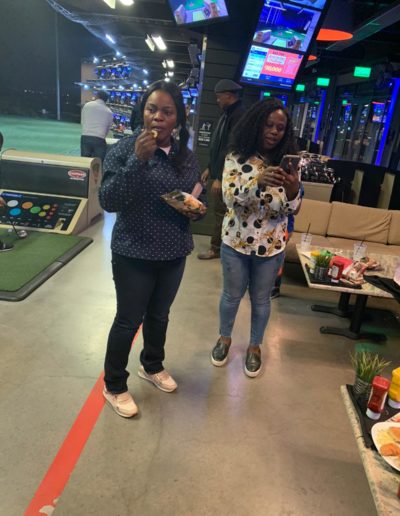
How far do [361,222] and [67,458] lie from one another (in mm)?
4098

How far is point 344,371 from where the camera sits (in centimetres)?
288

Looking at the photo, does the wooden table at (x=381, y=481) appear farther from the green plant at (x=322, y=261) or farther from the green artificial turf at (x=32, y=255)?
the green artificial turf at (x=32, y=255)

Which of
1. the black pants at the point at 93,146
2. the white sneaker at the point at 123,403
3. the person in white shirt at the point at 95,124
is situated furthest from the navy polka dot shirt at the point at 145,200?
the black pants at the point at 93,146

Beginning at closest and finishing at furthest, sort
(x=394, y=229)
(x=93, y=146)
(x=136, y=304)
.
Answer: (x=136, y=304), (x=394, y=229), (x=93, y=146)

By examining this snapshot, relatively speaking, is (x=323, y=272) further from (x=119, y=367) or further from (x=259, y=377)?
(x=119, y=367)

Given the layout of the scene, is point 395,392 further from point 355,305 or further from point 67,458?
point 355,305

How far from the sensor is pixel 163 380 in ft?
8.09

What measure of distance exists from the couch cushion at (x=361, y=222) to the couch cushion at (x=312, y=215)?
3.8 inches

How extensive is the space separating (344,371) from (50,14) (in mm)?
10947

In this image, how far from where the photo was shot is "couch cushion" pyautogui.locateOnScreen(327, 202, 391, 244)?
4777 millimetres

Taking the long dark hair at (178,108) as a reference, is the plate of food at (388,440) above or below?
below

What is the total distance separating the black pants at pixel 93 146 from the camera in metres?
6.68

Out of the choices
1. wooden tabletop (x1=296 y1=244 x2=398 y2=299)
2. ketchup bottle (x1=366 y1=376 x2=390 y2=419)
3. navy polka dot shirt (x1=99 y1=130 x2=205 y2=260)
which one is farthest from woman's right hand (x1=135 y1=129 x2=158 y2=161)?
wooden tabletop (x1=296 y1=244 x2=398 y2=299)

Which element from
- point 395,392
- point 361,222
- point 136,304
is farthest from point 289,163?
point 361,222
